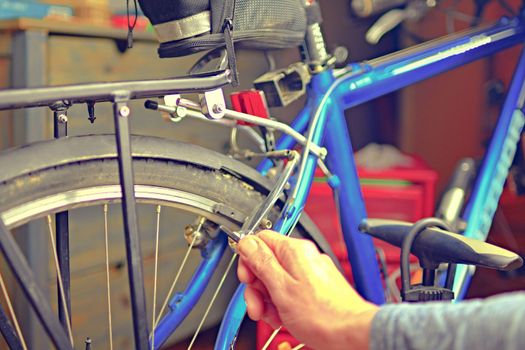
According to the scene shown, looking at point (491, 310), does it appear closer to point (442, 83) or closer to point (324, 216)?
point (324, 216)

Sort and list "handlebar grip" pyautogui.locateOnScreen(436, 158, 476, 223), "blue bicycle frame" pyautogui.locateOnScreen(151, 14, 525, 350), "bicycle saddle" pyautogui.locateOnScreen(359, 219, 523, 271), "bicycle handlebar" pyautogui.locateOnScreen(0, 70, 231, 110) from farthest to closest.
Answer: "handlebar grip" pyautogui.locateOnScreen(436, 158, 476, 223) → "blue bicycle frame" pyautogui.locateOnScreen(151, 14, 525, 350) → "bicycle saddle" pyautogui.locateOnScreen(359, 219, 523, 271) → "bicycle handlebar" pyautogui.locateOnScreen(0, 70, 231, 110)

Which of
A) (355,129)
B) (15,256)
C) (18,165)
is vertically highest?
(355,129)

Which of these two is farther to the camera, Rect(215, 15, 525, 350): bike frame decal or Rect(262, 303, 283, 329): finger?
Rect(215, 15, 525, 350): bike frame decal

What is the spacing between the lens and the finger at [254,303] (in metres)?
0.65

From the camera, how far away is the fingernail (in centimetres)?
65

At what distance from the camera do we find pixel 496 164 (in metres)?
1.29

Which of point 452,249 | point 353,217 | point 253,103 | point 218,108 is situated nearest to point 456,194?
point 353,217

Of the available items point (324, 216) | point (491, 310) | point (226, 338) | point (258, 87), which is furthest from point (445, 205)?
point (491, 310)

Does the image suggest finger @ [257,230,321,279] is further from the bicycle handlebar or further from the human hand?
the bicycle handlebar

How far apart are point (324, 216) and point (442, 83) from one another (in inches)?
33.9

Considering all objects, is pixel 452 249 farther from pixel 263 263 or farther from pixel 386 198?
pixel 386 198

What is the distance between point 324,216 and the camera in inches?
60.9

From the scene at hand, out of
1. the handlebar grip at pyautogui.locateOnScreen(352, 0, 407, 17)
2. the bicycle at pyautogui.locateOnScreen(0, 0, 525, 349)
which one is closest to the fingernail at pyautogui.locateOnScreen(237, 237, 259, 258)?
the bicycle at pyautogui.locateOnScreen(0, 0, 525, 349)

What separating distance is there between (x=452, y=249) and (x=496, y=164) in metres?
0.50
